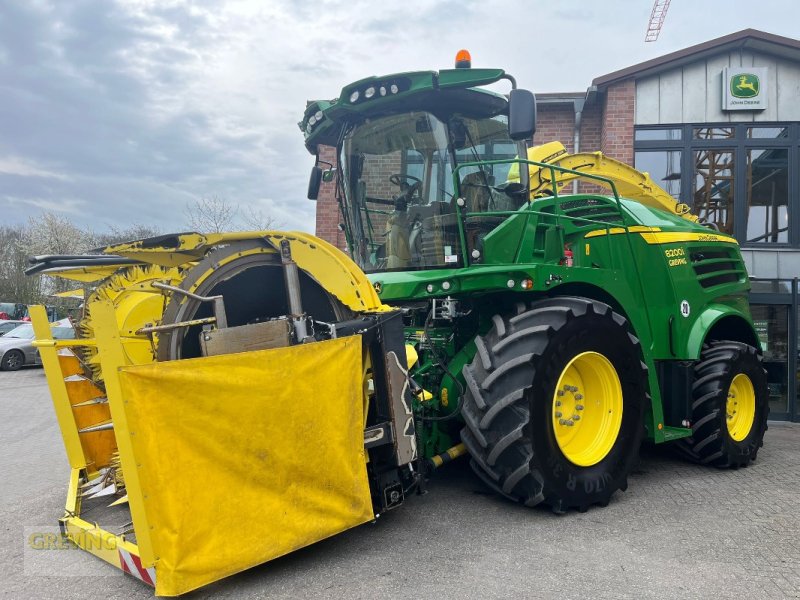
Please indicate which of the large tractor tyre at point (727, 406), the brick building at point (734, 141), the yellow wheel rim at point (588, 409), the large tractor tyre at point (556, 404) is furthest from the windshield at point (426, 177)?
the brick building at point (734, 141)

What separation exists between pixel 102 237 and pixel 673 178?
29.5 metres

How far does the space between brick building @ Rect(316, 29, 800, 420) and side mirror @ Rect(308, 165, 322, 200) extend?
379 centimetres

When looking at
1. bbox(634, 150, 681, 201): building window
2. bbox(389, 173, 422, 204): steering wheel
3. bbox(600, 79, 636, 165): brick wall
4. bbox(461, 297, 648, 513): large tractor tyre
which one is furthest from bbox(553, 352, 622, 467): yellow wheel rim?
bbox(634, 150, 681, 201): building window

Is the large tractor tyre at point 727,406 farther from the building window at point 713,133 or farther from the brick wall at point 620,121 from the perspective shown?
the building window at point 713,133

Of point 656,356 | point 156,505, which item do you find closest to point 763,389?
point 656,356

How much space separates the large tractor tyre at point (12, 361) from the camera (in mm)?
16406

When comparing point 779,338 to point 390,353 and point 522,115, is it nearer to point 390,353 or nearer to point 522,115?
point 522,115

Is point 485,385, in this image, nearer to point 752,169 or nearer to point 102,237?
point 752,169

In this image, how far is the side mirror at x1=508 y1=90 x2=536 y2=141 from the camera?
13.5 feet

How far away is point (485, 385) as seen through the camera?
366 cm

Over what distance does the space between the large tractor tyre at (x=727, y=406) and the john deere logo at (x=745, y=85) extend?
5.45m

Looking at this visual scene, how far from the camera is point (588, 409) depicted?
4.33 metres

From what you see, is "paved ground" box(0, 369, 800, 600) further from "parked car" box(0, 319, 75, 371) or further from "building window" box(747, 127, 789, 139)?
"parked car" box(0, 319, 75, 371)

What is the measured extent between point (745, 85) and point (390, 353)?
349 inches
